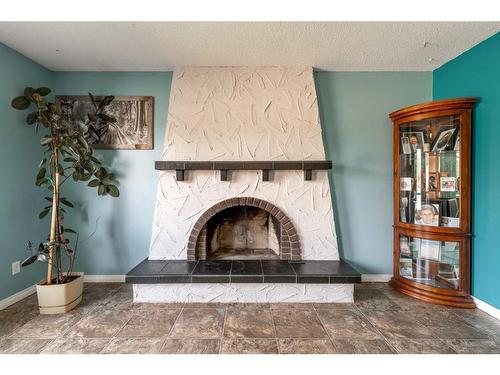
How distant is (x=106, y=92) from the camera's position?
108 inches

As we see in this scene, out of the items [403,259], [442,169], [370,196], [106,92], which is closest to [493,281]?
[403,259]

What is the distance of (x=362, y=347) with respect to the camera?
169cm

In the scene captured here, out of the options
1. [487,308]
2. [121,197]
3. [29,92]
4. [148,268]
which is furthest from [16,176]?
[487,308]

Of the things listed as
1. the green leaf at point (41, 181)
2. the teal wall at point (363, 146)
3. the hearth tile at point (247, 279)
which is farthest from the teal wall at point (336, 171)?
the hearth tile at point (247, 279)

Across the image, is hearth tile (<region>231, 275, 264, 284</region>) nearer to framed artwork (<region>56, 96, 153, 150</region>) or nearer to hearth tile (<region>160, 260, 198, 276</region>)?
hearth tile (<region>160, 260, 198, 276</region>)

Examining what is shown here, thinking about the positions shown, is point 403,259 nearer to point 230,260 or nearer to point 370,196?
point 370,196

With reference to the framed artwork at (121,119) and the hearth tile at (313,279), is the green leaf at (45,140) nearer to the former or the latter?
the framed artwork at (121,119)

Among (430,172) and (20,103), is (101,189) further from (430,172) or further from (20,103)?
(430,172)

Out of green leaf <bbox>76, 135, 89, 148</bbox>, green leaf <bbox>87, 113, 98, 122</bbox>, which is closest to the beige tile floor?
green leaf <bbox>76, 135, 89, 148</bbox>

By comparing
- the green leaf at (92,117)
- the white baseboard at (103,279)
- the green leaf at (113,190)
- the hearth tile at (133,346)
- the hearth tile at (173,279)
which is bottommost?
the hearth tile at (133,346)

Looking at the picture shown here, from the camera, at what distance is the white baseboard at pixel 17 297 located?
221 cm

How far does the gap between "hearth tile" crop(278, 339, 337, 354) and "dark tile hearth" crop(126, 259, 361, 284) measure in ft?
1.78

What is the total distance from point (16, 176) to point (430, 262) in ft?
13.5

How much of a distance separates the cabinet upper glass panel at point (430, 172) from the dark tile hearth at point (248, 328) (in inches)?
33.1
